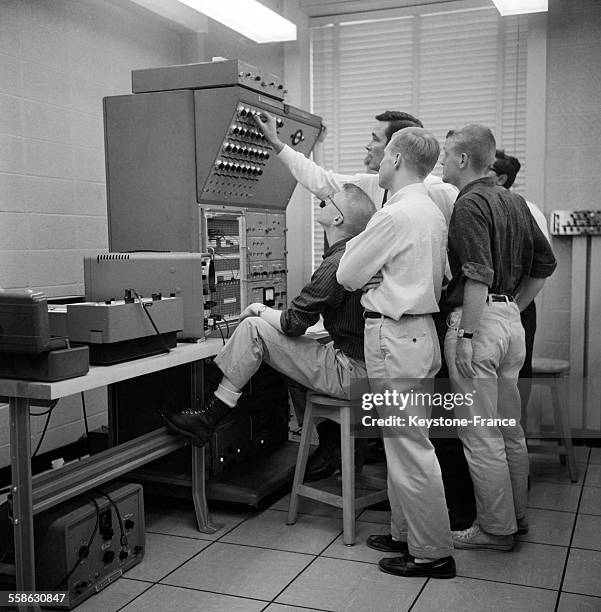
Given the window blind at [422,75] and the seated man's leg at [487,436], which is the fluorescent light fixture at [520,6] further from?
the seated man's leg at [487,436]

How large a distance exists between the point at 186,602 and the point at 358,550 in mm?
759

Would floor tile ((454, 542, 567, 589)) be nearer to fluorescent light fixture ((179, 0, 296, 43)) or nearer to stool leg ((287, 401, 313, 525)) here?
stool leg ((287, 401, 313, 525))

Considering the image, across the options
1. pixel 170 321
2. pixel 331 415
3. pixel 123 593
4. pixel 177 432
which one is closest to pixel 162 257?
pixel 170 321

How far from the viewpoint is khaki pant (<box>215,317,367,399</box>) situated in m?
3.10

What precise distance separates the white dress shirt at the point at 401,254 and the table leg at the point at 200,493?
1045 mm

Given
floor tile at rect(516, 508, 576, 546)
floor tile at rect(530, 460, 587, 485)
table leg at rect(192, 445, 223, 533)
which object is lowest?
floor tile at rect(530, 460, 587, 485)

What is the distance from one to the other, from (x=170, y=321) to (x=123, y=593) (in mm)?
973

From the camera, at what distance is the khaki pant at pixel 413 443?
9.02 ft

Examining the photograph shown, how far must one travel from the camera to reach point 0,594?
2500mm

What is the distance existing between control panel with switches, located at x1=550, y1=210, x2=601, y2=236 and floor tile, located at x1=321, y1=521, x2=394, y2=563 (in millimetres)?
2129

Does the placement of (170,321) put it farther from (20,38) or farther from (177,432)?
(20,38)

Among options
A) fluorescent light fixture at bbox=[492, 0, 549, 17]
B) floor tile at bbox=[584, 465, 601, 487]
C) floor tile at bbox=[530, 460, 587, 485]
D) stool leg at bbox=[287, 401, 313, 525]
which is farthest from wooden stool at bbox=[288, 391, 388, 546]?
fluorescent light fixture at bbox=[492, 0, 549, 17]

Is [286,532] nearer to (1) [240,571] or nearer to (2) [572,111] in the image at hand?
(1) [240,571]

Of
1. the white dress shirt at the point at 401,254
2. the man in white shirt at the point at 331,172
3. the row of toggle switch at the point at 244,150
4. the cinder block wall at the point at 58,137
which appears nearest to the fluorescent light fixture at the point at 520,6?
the man in white shirt at the point at 331,172
